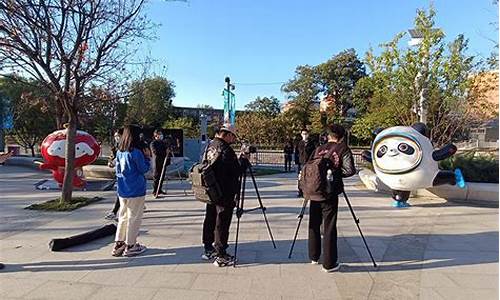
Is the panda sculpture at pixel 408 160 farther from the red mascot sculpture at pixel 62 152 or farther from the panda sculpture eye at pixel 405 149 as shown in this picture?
the red mascot sculpture at pixel 62 152

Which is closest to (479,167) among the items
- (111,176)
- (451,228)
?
(451,228)

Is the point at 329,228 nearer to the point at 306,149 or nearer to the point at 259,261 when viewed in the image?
the point at 259,261

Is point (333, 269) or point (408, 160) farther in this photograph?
point (408, 160)

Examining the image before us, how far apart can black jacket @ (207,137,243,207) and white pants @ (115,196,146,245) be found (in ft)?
3.88

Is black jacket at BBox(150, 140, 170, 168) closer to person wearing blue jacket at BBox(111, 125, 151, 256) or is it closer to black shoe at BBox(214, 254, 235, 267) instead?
person wearing blue jacket at BBox(111, 125, 151, 256)

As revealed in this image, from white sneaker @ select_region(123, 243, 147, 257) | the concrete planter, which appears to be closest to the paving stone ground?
white sneaker @ select_region(123, 243, 147, 257)

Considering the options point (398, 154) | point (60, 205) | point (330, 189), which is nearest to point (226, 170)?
point (330, 189)

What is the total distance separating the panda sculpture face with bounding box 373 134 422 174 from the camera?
777cm

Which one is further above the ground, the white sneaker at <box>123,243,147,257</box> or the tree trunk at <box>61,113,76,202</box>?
the tree trunk at <box>61,113,76,202</box>

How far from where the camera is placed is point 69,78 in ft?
27.9

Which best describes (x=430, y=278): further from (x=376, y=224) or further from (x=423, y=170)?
(x=423, y=170)

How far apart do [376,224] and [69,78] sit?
22.8 ft

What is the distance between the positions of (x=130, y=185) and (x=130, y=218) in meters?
0.43

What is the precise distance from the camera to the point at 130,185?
497 centimetres
